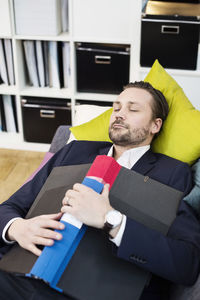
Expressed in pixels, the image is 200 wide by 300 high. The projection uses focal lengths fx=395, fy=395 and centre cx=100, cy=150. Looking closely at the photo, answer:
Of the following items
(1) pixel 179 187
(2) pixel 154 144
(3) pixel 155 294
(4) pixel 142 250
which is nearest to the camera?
(4) pixel 142 250

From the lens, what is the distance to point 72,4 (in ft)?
8.47

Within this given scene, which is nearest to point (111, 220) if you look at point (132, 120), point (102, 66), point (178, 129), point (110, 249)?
point (110, 249)

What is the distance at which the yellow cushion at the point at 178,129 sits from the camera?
1.54 metres

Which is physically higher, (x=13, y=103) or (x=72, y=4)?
(x=72, y=4)

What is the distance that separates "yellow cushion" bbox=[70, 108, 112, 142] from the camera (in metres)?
1.73

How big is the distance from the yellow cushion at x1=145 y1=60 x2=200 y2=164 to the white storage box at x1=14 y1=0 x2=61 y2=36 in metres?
1.20

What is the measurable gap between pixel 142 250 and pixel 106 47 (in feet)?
5.96

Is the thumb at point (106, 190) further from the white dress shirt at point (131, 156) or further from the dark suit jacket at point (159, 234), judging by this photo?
the white dress shirt at point (131, 156)

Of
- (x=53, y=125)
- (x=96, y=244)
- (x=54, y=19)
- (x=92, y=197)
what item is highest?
(x=54, y=19)

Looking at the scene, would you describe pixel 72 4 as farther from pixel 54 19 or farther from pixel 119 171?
pixel 119 171

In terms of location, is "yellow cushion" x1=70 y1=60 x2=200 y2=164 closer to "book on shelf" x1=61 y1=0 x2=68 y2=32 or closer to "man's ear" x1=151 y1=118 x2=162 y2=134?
"man's ear" x1=151 y1=118 x2=162 y2=134

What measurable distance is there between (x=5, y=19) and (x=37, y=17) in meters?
0.23

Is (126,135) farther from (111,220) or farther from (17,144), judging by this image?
(17,144)

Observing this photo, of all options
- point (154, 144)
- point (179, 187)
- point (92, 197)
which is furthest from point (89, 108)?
point (92, 197)
